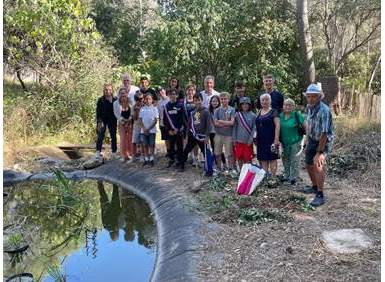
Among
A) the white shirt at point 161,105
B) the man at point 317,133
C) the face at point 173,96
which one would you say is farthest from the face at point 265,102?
the white shirt at point 161,105

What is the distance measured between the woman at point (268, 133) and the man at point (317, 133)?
80cm

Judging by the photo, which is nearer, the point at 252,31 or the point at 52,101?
the point at 52,101

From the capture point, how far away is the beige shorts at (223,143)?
7.75m

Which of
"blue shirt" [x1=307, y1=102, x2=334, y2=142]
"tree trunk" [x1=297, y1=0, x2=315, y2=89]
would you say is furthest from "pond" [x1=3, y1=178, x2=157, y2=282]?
"tree trunk" [x1=297, y1=0, x2=315, y2=89]

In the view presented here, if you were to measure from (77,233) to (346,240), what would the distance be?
3773 mm

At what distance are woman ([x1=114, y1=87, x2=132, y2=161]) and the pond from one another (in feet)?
3.01

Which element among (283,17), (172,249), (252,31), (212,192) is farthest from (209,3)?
(172,249)

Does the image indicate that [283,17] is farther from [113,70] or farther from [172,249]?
[172,249]

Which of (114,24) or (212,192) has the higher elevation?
(114,24)

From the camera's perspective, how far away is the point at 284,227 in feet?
17.6

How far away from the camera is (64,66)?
44.9ft

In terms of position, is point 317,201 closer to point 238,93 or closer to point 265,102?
point 265,102

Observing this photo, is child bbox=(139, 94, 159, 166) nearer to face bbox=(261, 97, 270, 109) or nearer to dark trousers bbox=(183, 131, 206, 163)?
dark trousers bbox=(183, 131, 206, 163)

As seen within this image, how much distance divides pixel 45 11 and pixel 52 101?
20.4 feet
